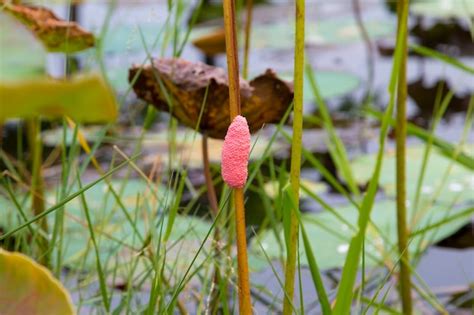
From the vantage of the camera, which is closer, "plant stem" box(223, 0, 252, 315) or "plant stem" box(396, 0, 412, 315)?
"plant stem" box(223, 0, 252, 315)

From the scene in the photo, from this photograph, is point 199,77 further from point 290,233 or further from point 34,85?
point 34,85

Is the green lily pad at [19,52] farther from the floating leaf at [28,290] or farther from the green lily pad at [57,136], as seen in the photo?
the green lily pad at [57,136]

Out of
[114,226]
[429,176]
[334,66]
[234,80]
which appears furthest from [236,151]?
[334,66]

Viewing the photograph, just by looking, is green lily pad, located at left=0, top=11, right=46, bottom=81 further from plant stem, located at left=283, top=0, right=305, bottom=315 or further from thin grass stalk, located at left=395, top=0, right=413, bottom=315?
thin grass stalk, located at left=395, top=0, right=413, bottom=315

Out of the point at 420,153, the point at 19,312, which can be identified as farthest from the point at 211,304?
the point at 420,153

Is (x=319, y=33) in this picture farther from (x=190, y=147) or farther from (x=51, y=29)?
(x=51, y=29)

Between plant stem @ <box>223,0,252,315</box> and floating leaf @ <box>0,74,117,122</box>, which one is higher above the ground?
floating leaf @ <box>0,74,117,122</box>

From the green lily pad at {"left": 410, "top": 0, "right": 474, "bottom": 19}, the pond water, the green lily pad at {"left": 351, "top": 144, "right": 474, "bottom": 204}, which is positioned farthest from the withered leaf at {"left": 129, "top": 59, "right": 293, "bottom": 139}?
the green lily pad at {"left": 410, "top": 0, "right": 474, "bottom": 19}
